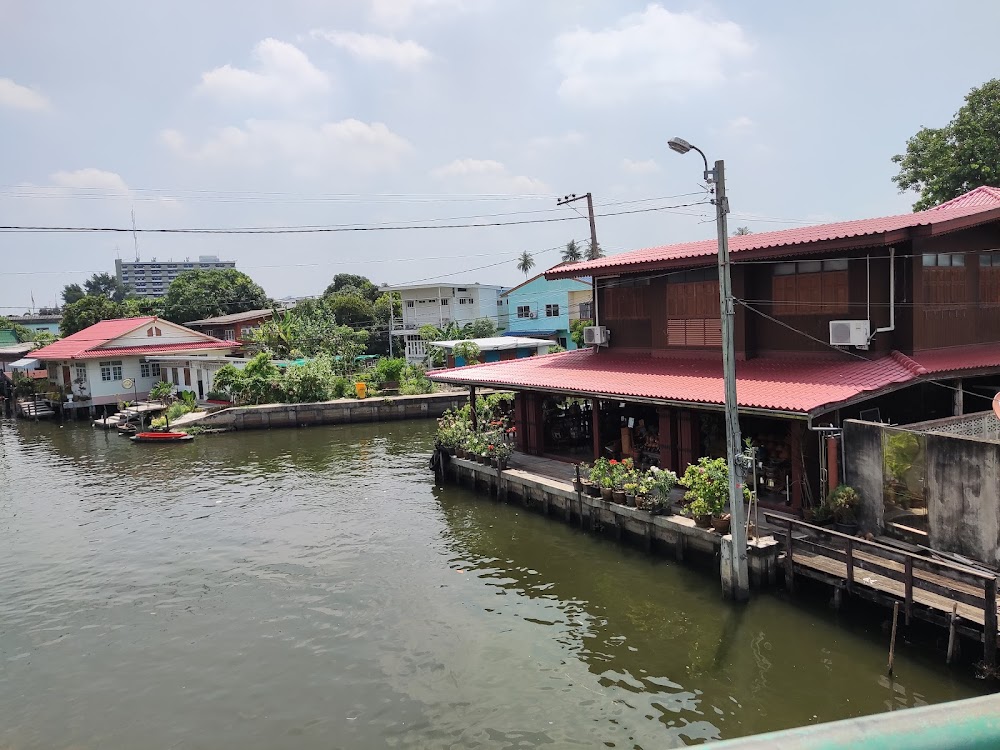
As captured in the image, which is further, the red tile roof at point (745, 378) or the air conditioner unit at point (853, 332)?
the air conditioner unit at point (853, 332)

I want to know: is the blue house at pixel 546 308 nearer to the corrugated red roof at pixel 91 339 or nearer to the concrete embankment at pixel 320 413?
the concrete embankment at pixel 320 413

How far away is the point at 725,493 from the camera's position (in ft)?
44.6

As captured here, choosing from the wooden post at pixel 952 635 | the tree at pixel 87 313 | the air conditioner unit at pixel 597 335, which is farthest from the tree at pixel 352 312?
the wooden post at pixel 952 635

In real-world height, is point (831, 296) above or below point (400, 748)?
above

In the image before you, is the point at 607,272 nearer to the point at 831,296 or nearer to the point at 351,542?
the point at 831,296

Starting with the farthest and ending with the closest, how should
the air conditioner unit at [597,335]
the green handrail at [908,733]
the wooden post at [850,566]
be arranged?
the air conditioner unit at [597,335]
the wooden post at [850,566]
the green handrail at [908,733]

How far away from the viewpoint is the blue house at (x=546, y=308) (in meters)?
51.5

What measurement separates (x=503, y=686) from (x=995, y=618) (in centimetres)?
657

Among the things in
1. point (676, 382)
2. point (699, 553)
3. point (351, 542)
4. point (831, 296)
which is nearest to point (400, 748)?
point (699, 553)

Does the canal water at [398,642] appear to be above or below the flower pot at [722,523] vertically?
below

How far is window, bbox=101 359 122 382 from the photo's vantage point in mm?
43781

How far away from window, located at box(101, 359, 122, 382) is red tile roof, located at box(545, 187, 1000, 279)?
33.7 metres

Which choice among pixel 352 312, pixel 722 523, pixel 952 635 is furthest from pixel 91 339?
pixel 952 635

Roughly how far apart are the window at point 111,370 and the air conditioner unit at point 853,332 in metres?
42.1
